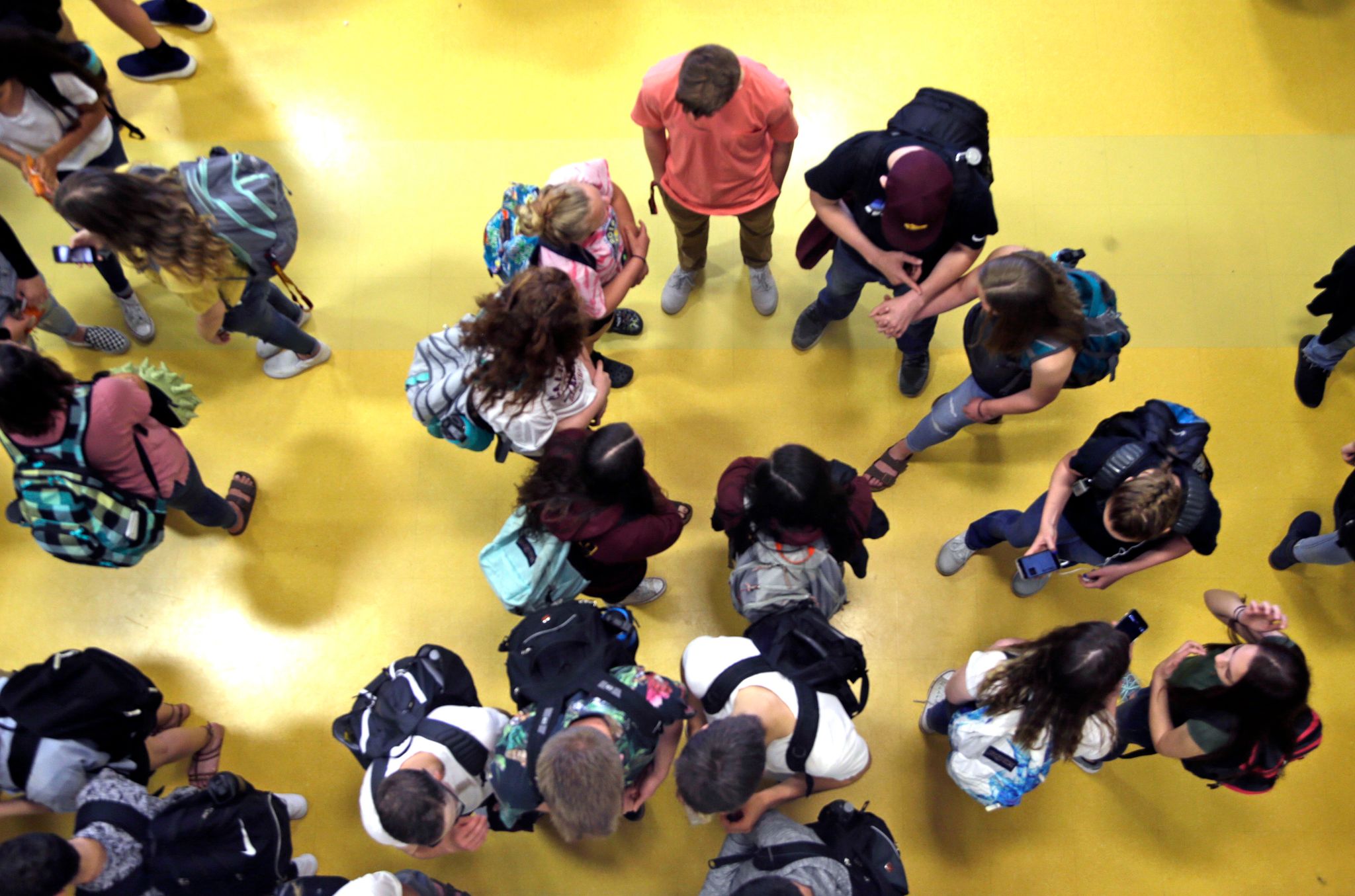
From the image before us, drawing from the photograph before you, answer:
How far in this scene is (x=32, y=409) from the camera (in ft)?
8.07

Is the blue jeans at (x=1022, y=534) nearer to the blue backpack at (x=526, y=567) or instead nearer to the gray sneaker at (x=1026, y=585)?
Answer: the gray sneaker at (x=1026, y=585)

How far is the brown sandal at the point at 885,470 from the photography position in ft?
12.2

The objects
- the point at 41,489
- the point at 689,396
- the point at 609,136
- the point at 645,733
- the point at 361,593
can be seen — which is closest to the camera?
the point at 645,733

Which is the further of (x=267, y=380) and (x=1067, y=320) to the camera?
(x=267, y=380)

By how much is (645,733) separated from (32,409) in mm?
2124

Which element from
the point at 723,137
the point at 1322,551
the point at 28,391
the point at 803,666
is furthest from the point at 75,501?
the point at 1322,551

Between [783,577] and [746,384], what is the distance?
4.81 ft

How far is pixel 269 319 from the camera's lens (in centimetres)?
348

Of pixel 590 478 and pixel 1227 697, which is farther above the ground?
pixel 590 478

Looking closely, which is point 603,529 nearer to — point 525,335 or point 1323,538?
point 525,335

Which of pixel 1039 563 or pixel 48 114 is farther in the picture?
pixel 48 114

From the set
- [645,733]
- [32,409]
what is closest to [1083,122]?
[645,733]

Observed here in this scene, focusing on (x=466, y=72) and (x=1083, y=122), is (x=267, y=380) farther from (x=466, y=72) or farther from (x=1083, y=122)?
(x=1083, y=122)

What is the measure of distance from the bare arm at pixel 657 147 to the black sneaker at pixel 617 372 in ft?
3.00
